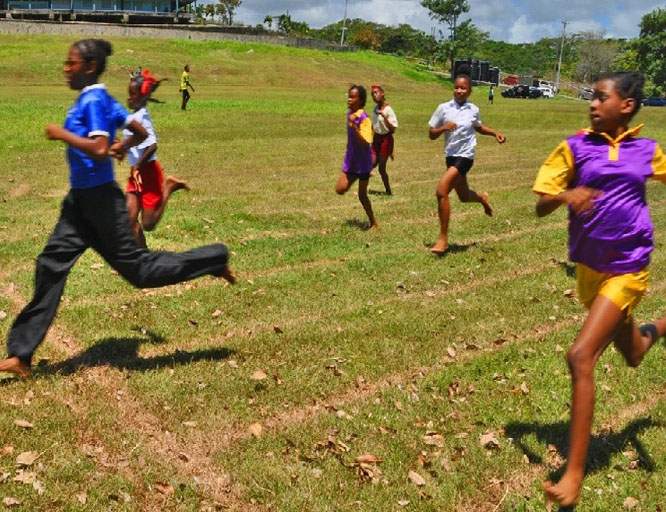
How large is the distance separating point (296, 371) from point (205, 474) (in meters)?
1.60

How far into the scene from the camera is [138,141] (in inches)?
221

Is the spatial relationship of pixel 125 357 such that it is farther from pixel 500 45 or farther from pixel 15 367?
pixel 500 45

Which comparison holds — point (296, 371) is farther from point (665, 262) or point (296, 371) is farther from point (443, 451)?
point (665, 262)

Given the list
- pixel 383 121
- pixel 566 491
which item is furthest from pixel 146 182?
pixel 383 121

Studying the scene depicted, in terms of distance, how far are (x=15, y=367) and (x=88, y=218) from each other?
1.20 m

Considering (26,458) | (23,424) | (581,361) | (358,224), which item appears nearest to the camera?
(581,361)

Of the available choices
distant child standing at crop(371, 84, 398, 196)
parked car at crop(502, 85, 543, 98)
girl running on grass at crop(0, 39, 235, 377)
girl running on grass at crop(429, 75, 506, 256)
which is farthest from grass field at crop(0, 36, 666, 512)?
parked car at crop(502, 85, 543, 98)

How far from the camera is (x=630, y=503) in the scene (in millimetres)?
4305

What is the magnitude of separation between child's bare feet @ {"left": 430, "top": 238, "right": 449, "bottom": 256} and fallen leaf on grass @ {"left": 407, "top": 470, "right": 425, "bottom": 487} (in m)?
5.59

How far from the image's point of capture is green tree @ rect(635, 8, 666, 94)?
4646 inches

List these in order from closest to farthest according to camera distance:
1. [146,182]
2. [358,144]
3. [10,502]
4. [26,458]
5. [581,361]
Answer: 1. [10,502]
2. [581,361]
3. [26,458]
4. [146,182]
5. [358,144]

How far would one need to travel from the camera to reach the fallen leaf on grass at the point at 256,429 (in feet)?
16.2

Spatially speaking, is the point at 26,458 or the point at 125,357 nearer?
the point at 26,458

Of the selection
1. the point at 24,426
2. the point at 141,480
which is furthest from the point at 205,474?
the point at 24,426
